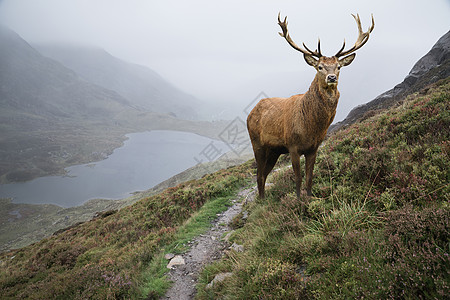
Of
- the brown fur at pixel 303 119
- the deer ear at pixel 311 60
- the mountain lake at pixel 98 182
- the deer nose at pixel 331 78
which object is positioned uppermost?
the deer ear at pixel 311 60

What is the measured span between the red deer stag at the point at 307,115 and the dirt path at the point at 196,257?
109 inches

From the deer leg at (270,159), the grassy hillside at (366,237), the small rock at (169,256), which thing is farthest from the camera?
the deer leg at (270,159)

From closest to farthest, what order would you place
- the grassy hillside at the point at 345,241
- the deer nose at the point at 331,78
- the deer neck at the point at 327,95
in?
the grassy hillside at the point at 345,241 → the deer nose at the point at 331,78 → the deer neck at the point at 327,95

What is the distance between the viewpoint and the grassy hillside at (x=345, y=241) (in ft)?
6.71

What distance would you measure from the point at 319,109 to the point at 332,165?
262cm

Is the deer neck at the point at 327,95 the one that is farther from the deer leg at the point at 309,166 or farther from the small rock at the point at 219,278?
the small rock at the point at 219,278

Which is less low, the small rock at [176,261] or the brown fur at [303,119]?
the brown fur at [303,119]

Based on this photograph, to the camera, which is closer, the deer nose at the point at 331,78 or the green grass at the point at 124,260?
the deer nose at the point at 331,78

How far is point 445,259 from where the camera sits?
1734 mm

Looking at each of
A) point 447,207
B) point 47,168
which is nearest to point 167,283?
point 447,207

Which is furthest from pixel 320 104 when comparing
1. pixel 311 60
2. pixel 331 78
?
pixel 311 60

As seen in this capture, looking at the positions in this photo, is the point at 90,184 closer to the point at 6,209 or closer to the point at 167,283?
the point at 6,209

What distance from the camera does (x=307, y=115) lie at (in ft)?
A: 14.1

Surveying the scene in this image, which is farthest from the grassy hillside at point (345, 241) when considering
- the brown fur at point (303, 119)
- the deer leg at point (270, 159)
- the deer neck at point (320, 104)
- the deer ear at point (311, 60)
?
the deer ear at point (311, 60)
